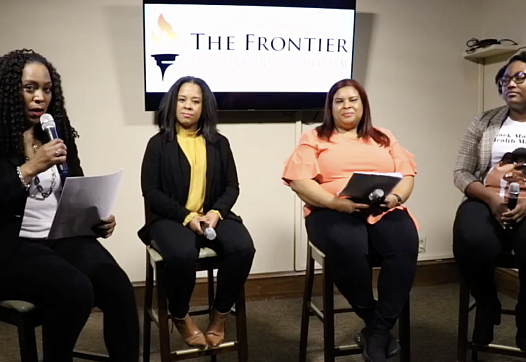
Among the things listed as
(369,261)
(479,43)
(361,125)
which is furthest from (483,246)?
(479,43)

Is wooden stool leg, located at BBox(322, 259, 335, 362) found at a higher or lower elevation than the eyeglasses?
lower

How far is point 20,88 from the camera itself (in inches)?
71.6

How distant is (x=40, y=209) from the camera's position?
1.86m

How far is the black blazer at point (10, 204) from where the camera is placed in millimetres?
1711

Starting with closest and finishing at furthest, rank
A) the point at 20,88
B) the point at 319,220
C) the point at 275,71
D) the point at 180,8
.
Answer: the point at 20,88, the point at 319,220, the point at 180,8, the point at 275,71

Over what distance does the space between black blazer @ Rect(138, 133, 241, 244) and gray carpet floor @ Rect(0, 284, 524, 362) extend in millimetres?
644

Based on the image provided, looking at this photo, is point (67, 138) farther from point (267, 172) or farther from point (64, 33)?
point (267, 172)

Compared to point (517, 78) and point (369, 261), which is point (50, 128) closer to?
point (369, 261)

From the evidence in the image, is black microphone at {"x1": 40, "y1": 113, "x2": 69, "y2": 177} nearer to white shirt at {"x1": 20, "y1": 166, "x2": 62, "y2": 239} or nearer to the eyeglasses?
white shirt at {"x1": 20, "y1": 166, "x2": 62, "y2": 239}

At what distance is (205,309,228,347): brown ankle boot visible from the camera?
Answer: 2.11 metres

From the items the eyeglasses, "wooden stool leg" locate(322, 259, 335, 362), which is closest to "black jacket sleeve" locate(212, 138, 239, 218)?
"wooden stool leg" locate(322, 259, 335, 362)

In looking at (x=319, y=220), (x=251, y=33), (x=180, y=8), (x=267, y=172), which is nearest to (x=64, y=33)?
(x=180, y=8)

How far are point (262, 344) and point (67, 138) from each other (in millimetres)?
1251

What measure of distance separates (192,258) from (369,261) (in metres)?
0.65
